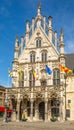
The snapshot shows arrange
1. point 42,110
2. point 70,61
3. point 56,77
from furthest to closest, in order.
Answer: point 70,61 → point 42,110 → point 56,77

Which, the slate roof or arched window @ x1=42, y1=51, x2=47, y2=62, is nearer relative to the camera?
the slate roof

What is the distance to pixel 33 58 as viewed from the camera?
160 feet

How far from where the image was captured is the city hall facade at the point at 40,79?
143 ft

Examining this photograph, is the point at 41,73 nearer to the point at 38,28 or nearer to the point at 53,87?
the point at 53,87

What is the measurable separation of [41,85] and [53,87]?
3.77 meters

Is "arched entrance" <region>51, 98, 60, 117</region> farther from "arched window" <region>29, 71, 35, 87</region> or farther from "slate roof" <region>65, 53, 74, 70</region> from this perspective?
"slate roof" <region>65, 53, 74, 70</region>

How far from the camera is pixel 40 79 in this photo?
4697cm

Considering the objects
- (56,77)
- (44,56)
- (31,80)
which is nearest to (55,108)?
(56,77)

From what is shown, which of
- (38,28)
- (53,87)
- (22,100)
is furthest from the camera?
(38,28)

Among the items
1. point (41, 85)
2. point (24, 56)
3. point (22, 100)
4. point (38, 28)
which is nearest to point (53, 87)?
point (41, 85)

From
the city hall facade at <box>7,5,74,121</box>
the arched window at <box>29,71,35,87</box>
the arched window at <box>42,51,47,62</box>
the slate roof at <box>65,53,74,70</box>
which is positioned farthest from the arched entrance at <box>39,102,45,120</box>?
the slate roof at <box>65,53,74,70</box>

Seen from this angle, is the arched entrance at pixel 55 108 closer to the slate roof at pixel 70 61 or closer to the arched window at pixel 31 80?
the arched window at pixel 31 80

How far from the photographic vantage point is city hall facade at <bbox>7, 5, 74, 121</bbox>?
43688mm

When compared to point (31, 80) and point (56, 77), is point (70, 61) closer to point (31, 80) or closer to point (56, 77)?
point (56, 77)
